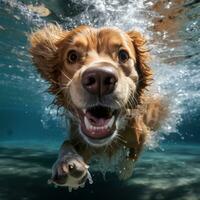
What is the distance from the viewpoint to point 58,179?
4.00 m

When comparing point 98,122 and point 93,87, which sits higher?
point 93,87

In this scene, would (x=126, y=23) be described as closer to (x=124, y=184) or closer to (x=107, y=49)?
(x=124, y=184)

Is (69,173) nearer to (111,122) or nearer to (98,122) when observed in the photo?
(98,122)

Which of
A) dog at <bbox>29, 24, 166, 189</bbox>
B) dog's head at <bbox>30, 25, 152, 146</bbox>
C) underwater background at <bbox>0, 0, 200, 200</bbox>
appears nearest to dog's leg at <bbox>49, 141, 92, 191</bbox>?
dog at <bbox>29, 24, 166, 189</bbox>

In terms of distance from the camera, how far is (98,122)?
13.7 ft

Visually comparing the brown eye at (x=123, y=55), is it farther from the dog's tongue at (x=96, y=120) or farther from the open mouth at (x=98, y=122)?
the dog's tongue at (x=96, y=120)

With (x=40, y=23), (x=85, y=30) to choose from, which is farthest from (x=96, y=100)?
(x=40, y=23)

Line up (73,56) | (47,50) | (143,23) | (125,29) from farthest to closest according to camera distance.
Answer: (125,29) < (143,23) < (47,50) < (73,56)

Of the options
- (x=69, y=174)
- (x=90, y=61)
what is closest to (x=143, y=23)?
(x=90, y=61)

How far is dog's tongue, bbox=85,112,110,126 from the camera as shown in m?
4.15

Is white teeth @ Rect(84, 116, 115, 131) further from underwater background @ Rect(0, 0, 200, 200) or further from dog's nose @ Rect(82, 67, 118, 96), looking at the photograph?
underwater background @ Rect(0, 0, 200, 200)

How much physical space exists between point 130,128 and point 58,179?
1.92 metres

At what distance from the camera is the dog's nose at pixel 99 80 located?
3434 millimetres

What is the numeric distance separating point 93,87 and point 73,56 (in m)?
1.18
